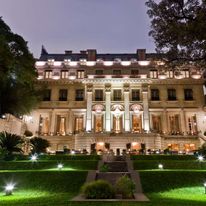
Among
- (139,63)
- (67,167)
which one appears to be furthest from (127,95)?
(67,167)

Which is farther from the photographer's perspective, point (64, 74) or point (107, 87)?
point (64, 74)

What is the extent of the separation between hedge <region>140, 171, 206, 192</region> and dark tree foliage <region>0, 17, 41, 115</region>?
1902 centimetres

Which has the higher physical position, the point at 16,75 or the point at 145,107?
the point at 16,75

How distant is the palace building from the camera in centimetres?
4422

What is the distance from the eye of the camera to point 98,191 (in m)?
14.1

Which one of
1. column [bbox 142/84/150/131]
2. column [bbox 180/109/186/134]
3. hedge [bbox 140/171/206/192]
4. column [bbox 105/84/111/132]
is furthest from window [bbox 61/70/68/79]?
hedge [bbox 140/171/206/192]

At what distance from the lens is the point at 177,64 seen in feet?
68.5

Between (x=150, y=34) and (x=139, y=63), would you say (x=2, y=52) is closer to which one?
(x=150, y=34)

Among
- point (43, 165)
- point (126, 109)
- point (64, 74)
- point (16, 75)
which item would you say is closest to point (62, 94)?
point (64, 74)

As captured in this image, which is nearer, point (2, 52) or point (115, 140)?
point (2, 52)

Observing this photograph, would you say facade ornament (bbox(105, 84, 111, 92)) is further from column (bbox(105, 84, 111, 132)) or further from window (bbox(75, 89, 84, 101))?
window (bbox(75, 89, 84, 101))

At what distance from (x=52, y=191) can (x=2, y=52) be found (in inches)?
622

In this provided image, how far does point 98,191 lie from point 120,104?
106ft

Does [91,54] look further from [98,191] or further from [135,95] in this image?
[98,191]
